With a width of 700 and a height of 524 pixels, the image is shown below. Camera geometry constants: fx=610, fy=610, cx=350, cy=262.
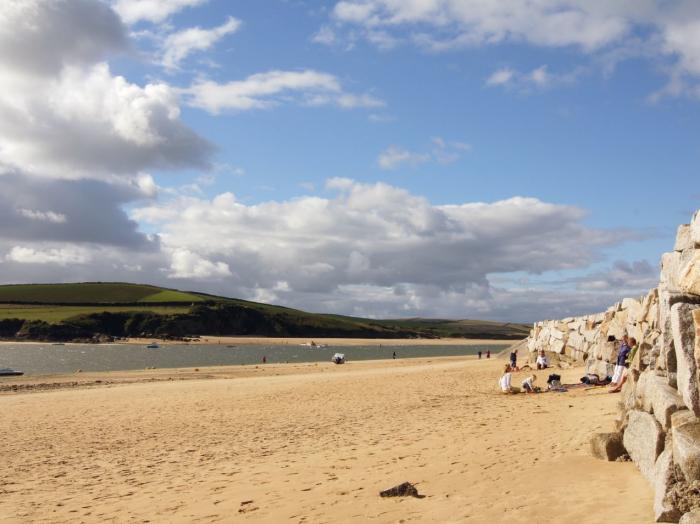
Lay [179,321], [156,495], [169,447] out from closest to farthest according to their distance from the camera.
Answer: [156,495], [169,447], [179,321]

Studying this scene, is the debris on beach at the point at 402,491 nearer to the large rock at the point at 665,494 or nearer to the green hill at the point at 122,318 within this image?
the large rock at the point at 665,494

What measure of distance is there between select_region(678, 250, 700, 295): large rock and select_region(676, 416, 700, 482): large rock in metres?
2.01

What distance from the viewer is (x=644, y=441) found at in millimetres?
8914

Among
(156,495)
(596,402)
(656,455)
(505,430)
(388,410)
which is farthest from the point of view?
(388,410)

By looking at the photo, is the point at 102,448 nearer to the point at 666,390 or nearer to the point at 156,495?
the point at 156,495

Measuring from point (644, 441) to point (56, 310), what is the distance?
609 ft

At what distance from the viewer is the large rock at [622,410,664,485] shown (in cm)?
841

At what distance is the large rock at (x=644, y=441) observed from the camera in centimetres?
841

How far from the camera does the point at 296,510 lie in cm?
911

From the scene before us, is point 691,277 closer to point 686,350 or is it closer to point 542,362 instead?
point 686,350

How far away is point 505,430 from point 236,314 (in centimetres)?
17869

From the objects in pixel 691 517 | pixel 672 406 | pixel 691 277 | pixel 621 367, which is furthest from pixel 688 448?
pixel 621 367

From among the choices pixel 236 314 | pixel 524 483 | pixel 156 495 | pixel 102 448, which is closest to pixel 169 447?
pixel 102 448

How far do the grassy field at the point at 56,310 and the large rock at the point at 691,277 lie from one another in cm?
16483
